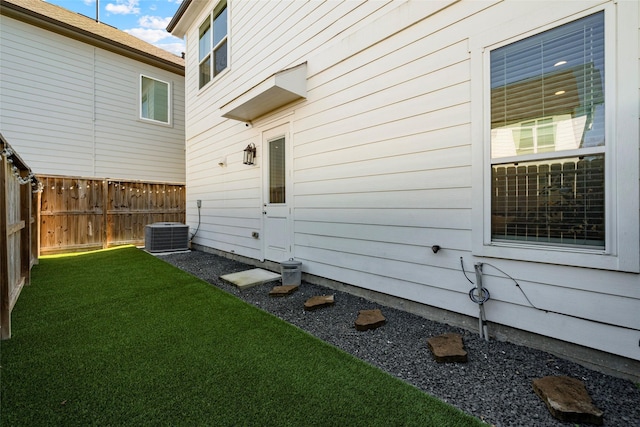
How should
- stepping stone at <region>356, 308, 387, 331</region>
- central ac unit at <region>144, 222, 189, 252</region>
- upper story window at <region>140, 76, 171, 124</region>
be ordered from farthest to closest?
1. upper story window at <region>140, 76, 171, 124</region>
2. central ac unit at <region>144, 222, 189, 252</region>
3. stepping stone at <region>356, 308, 387, 331</region>

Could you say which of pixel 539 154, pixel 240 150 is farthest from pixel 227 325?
pixel 240 150

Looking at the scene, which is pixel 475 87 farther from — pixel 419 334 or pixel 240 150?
pixel 240 150

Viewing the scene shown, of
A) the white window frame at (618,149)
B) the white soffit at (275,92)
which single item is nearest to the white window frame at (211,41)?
the white soffit at (275,92)

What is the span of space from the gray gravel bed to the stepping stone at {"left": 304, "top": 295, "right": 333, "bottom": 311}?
5 centimetres

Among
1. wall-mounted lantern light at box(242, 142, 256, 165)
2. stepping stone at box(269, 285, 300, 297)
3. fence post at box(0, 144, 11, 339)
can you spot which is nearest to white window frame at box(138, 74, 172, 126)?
wall-mounted lantern light at box(242, 142, 256, 165)

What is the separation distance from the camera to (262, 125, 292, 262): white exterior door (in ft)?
14.3

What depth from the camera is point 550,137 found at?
206 centimetres

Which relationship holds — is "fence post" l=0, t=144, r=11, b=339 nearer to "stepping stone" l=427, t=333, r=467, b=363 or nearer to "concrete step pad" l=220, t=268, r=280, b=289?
"concrete step pad" l=220, t=268, r=280, b=289

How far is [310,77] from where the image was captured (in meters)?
3.88

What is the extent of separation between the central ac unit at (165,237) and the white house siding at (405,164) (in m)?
3.04

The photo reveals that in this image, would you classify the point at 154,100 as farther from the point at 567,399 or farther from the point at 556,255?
the point at 567,399

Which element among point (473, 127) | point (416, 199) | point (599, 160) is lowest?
point (416, 199)

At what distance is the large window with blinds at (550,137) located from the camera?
6.20 feet

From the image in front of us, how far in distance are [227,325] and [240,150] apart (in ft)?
11.8
